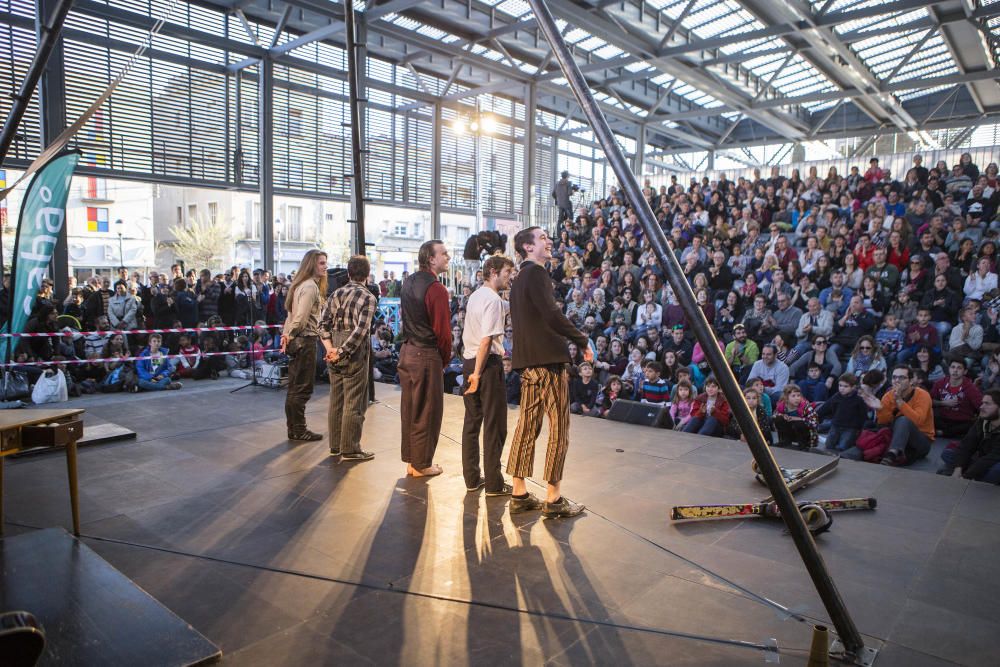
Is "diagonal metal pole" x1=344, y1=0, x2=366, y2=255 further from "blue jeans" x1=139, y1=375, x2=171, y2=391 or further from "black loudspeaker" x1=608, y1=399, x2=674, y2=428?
"blue jeans" x1=139, y1=375, x2=171, y2=391

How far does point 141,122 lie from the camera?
1179 cm

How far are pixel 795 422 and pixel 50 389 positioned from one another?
325 inches

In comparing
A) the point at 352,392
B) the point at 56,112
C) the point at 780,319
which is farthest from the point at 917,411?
the point at 56,112

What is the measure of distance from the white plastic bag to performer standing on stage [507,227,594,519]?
645 centimetres

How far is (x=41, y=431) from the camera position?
347 centimetres

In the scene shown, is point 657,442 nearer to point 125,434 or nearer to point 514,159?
point 125,434

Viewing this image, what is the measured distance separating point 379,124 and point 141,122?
5.70m

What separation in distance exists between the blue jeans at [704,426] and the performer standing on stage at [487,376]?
2.78 metres

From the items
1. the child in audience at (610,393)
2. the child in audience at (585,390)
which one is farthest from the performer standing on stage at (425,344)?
the child in audience at (585,390)

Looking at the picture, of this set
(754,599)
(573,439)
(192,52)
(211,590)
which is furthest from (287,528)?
(192,52)

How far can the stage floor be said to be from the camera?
9.30 feet

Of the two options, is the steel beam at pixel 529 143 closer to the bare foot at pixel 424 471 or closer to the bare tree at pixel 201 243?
the bare foot at pixel 424 471

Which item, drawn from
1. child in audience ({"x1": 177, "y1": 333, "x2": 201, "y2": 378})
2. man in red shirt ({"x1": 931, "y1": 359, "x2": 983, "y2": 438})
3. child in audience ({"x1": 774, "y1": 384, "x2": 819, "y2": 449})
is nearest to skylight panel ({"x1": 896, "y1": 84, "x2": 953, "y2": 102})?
man in red shirt ({"x1": 931, "y1": 359, "x2": 983, "y2": 438})

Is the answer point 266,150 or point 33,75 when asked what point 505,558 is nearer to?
point 33,75
